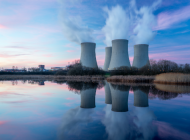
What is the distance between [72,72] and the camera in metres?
20.0

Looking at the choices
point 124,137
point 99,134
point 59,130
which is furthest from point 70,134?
point 124,137

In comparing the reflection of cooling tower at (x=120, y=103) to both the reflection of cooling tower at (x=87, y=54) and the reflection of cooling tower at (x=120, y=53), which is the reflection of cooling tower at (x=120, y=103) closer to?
the reflection of cooling tower at (x=120, y=53)

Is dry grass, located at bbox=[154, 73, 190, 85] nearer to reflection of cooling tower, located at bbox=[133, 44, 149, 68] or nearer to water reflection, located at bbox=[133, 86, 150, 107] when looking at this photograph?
water reflection, located at bbox=[133, 86, 150, 107]

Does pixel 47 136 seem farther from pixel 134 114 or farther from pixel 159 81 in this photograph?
pixel 159 81

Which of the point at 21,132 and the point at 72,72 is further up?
the point at 72,72

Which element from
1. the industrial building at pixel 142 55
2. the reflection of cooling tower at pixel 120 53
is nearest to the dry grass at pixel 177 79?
A: the reflection of cooling tower at pixel 120 53

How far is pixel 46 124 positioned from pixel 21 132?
490 mm

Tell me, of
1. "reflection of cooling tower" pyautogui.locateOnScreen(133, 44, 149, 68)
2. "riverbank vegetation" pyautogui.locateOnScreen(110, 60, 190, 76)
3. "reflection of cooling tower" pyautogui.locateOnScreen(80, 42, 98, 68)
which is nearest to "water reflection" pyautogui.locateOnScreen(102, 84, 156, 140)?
"riverbank vegetation" pyautogui.locateOnScreen(110, 60, 190, 76)

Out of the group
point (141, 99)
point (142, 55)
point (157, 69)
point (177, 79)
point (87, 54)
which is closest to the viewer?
point (141, 99)

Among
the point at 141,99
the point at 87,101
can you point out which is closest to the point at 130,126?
the point at 87,101

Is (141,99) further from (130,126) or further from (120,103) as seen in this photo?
(130,126)

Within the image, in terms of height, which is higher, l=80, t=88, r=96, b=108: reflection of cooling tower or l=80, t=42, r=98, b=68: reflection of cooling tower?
l=80, t=42, r=98, b=68: reflection of cooling tower

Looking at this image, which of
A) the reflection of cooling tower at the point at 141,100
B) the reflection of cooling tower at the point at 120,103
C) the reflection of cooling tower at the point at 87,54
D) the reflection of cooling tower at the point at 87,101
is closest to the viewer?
the reflection of cooling tower at the point at 120,103

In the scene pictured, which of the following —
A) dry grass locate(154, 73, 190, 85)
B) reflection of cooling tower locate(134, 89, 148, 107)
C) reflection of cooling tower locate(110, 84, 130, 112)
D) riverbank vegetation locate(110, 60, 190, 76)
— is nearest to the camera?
reflection of cooling tower locate(110, 84, 130, 112)
